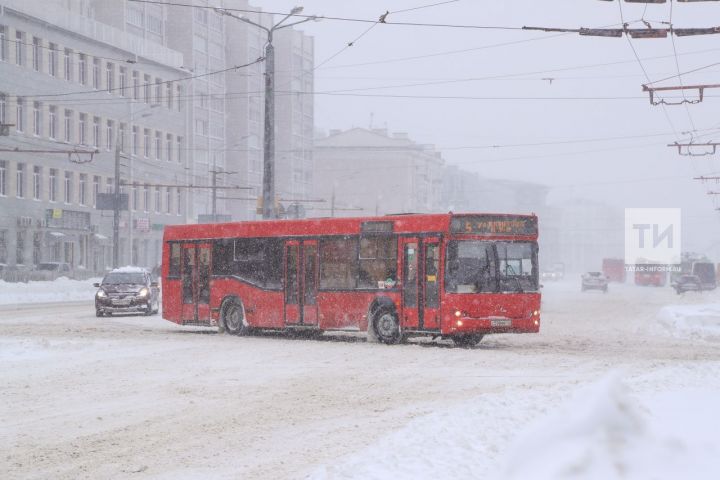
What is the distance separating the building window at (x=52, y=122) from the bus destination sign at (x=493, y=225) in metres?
52.7

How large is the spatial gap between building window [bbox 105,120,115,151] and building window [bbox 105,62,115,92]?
2226 millimetres

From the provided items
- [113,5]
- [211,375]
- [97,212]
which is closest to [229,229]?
[211,375]

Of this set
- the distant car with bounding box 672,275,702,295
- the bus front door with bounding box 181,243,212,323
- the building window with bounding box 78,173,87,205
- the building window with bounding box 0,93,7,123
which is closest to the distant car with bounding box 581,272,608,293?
the distant car with bounding box 672,275,702,295

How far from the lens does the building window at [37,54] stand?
226ft

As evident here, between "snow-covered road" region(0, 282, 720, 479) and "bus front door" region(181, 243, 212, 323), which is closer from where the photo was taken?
"snow-covered road" region(0, 282, 720, 479)

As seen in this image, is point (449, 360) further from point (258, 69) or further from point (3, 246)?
point (258, 69)

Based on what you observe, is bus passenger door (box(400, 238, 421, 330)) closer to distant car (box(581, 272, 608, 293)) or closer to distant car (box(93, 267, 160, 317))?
distant car (box(93, 267, 160, 317))

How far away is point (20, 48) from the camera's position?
67125 millimetres

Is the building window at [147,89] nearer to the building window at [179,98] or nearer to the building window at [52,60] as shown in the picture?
the building window at [179,98]

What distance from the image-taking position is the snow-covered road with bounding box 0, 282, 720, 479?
4800 millimetres

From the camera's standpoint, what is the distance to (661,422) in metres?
6.37

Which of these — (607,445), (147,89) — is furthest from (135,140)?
(607,445)

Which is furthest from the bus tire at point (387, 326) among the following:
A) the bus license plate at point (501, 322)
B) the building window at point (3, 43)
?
Result: the building window at point (3, 43)

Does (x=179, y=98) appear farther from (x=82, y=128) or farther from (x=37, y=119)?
(x=37, y=119)
